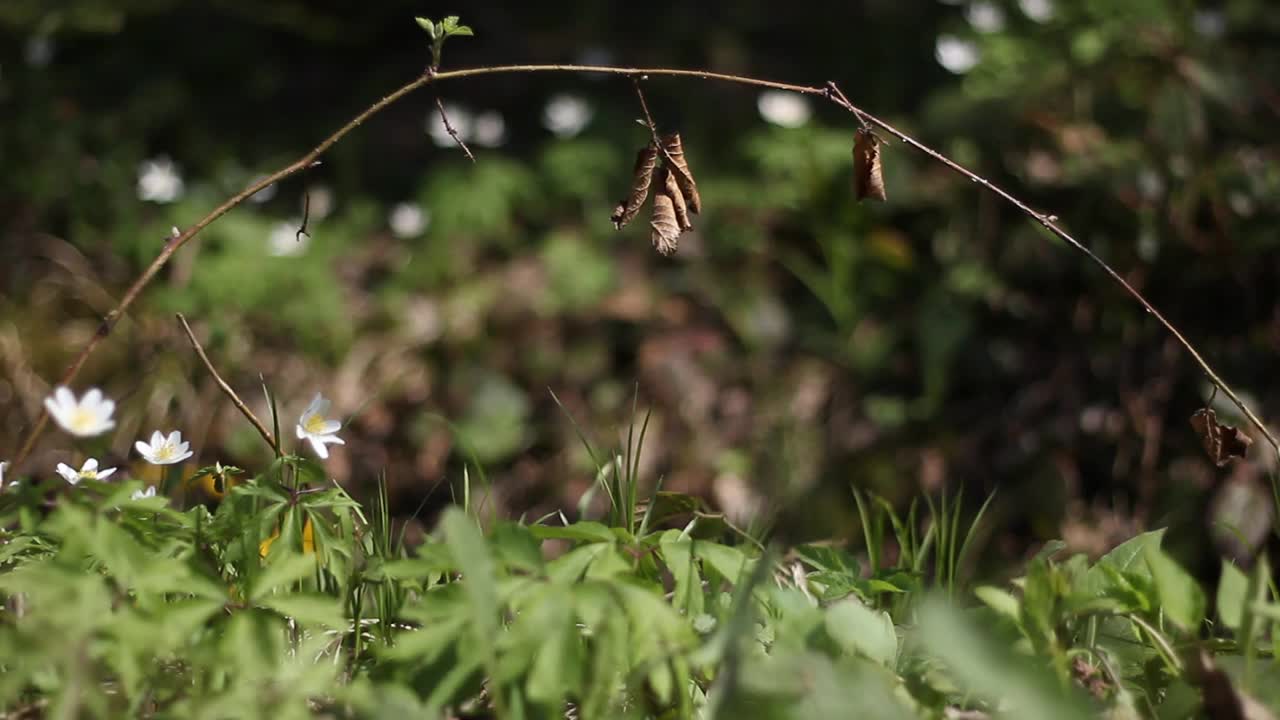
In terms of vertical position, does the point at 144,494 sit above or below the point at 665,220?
below

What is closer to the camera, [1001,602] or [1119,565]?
[1001,602]

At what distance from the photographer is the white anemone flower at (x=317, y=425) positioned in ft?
4.16

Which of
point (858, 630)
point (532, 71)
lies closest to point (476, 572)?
point (858, 630)

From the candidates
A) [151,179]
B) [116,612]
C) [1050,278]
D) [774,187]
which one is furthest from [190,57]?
[116,612]

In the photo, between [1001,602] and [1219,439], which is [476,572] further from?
[1219,439]

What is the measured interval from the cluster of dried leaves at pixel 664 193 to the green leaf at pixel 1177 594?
0.60 metres

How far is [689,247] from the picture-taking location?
3584mm

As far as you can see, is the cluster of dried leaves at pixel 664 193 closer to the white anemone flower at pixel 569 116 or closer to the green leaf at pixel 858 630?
the green leaf at pixel 858 630

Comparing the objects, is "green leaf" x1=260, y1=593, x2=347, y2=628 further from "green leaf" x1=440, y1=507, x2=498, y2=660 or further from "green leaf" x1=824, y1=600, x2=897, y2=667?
"green leaf" x1=824, y1=600, x2=897, y2=667

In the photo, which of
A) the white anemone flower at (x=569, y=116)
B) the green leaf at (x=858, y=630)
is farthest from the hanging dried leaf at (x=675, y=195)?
the white anemone flower at (x=569, y=116)

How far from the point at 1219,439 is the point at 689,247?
2.43 m

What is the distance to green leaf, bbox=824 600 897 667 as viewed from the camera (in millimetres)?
962

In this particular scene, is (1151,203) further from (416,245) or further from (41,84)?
(41,84)

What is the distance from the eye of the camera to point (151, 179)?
152 inches
